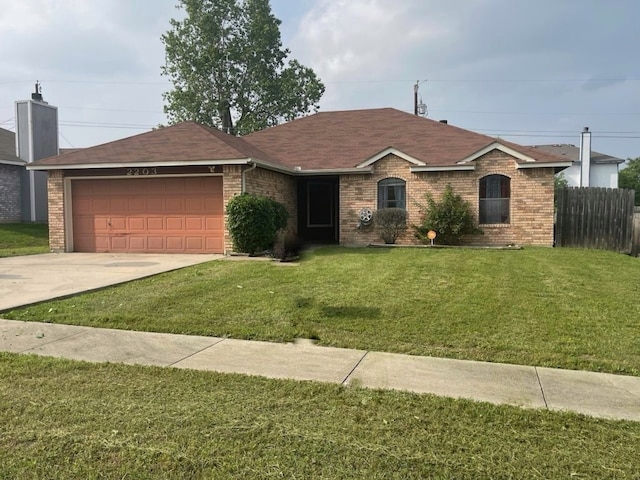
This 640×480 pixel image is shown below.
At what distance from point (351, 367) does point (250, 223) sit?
8741 millimetres

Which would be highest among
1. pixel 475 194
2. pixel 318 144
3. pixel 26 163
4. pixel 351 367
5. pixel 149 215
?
pixel 318 144

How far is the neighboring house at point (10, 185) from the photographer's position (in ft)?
74.9

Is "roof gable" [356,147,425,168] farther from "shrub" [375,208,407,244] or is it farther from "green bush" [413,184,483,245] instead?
"shrub" [375,208,407,244]

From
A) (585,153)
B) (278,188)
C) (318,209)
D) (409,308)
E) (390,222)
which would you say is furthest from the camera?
(585,153)

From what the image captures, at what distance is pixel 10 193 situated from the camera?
23328 mm

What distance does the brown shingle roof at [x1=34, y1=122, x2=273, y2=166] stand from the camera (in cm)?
1430

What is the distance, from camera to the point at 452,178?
52.6 ft

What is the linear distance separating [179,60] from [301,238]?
22.3m

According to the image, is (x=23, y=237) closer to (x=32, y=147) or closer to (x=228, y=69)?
(x=32, y=147)

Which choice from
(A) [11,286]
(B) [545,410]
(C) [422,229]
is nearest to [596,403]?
(B) [545,410]

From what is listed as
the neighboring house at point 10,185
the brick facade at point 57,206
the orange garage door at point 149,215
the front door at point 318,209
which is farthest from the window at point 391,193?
the neighboring house at point 10,185

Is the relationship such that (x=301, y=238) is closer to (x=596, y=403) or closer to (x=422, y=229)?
(x=422, y=229)

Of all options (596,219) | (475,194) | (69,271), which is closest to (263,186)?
(69,271)

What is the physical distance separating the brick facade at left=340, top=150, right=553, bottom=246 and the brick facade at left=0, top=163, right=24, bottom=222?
54.8 ft
